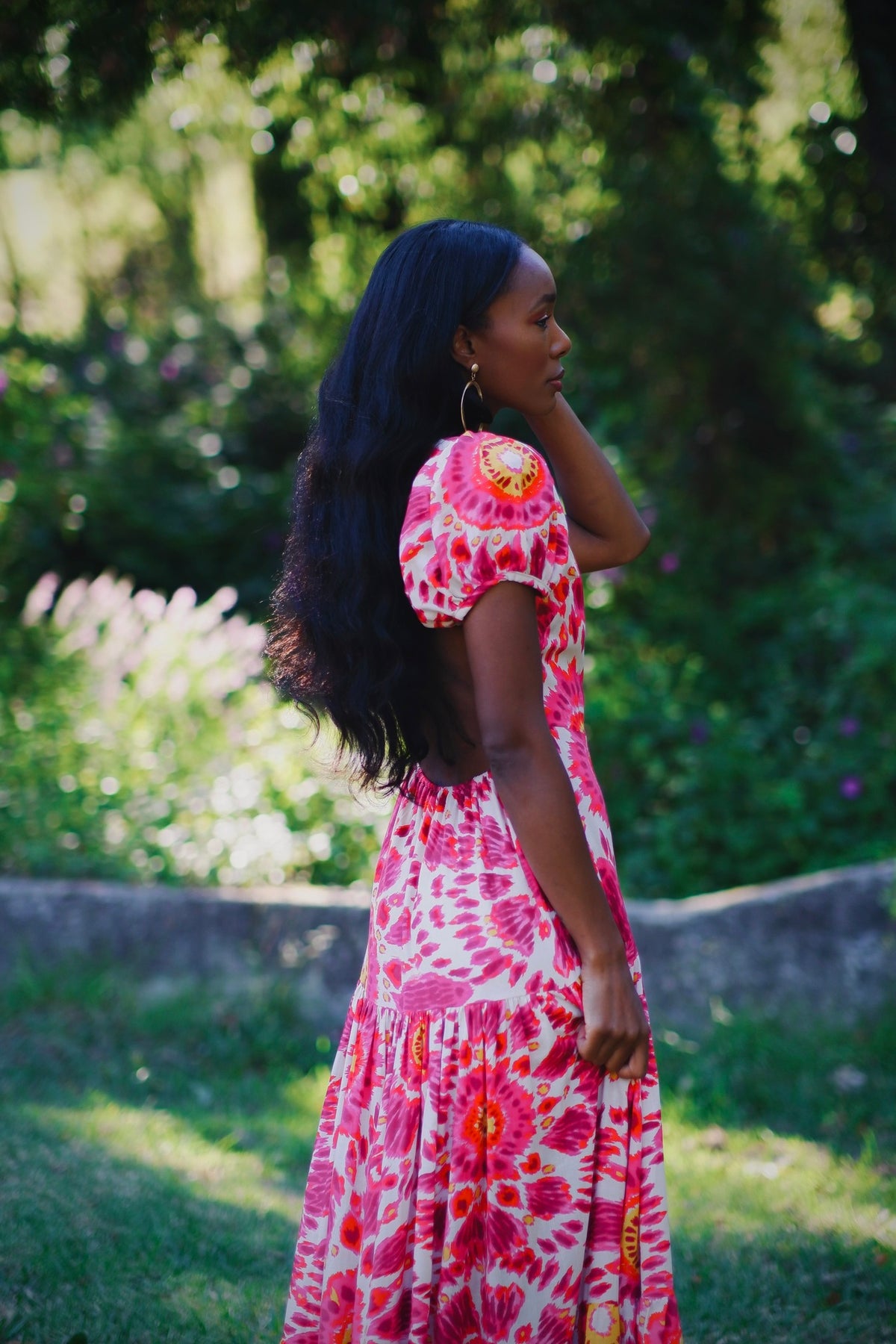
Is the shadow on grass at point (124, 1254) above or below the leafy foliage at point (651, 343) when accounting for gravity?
below

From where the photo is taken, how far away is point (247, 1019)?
418cm

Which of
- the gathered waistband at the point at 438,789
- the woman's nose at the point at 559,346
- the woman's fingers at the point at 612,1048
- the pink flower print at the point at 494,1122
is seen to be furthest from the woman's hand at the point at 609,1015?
the woman's nose at the point at 559,346

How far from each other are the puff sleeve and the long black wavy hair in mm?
81

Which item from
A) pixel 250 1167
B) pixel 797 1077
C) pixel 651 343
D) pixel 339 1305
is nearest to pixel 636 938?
pixel 797 1077

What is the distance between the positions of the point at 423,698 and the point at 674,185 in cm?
490

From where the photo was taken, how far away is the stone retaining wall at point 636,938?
4.15 meters

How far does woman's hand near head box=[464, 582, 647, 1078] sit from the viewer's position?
5.61 ft

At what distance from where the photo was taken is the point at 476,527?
1.73m

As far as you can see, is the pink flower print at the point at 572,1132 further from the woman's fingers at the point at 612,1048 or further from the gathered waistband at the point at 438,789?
the gathered waistband at the point at 438,789

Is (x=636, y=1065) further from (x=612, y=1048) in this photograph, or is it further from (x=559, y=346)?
(x=559, y=346)

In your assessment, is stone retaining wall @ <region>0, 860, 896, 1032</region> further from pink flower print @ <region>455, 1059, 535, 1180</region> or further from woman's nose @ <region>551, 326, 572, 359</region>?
woman's nose @ <region>551, 326, 572, 359</region>

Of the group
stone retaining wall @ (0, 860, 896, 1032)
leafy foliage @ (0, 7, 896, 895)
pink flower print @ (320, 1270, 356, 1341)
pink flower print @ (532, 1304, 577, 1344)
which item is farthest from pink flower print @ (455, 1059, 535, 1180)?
leafy foliage @ (0, 7, 896, 895)

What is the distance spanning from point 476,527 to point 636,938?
2.84 metres

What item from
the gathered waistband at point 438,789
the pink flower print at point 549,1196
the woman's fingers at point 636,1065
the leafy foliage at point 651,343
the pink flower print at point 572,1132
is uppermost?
the leafy foliage at point 651,343
